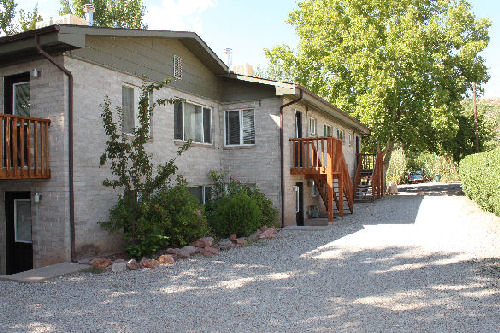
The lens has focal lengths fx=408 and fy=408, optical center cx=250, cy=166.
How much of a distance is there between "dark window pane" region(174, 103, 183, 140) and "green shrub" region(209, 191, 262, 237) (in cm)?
254

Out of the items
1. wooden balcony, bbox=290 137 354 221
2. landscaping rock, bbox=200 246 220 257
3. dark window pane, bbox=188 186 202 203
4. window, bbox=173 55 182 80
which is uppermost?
window, bbox=173 55 182 80

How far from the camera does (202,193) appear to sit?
44.2 feet

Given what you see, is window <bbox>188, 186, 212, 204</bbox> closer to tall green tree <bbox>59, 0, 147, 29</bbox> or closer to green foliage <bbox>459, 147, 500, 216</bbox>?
green foliage <bbox>459, 147, 500, 216</bbox>

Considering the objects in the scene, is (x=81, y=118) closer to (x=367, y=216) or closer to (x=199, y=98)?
(x=199, y=98)

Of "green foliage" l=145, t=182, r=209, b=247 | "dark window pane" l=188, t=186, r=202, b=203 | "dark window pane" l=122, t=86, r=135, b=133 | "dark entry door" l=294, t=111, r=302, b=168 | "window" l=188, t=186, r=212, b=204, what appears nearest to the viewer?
"green foliage" l=145, t=182, r=209, b=247

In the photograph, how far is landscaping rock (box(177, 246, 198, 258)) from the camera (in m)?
8.77

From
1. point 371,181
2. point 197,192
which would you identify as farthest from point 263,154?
point 371,181

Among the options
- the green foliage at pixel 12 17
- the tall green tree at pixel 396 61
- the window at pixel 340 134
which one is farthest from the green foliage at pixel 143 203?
the green foliage at pixel 12 17

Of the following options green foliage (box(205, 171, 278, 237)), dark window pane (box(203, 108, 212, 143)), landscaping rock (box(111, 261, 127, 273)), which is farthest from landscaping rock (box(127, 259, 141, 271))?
dark window pane (box(203, 108, 212, 143))

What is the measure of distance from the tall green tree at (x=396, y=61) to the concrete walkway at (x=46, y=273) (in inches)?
778

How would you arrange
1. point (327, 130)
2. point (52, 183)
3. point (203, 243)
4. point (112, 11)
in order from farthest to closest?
point (112, 11), point (327, 130), point (203, 243), point (52, 183)

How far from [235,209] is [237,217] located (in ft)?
0.75

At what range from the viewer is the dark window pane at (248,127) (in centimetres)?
1411

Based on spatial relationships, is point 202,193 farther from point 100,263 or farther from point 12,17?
point 12,17
